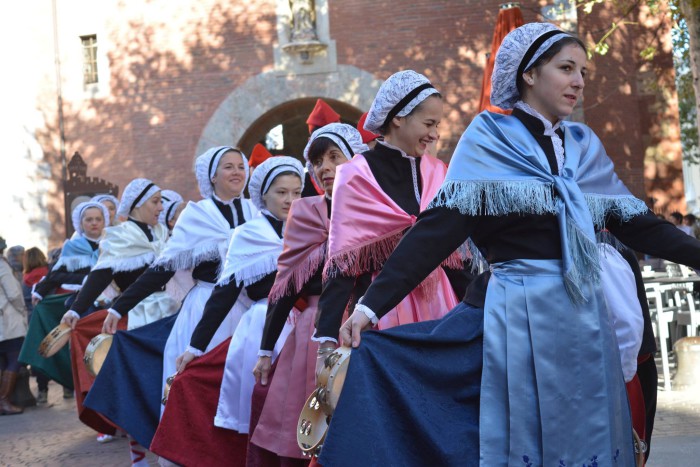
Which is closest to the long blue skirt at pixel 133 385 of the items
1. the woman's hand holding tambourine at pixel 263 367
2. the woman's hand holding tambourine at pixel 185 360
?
the woman's hand holding tambourine at pixel 185 360

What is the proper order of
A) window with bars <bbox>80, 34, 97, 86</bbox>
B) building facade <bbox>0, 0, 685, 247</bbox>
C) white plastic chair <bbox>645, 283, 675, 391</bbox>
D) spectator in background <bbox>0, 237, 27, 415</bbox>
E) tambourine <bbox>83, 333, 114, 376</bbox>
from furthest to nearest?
window with bars <bbox>80, 34, 97, 86</bbox>
building facade <bbox>0, 0, 685, 247</bbox>
spectator in background <bbox>0, 237, 27, 415</bbox>
white plastic chair <bbox>645, 283, 675, 391</bbox>
tambourine <bbox>83, 333, 114, 376</bbox>

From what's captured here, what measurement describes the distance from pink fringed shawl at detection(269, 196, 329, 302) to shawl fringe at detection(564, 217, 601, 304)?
5.50ft

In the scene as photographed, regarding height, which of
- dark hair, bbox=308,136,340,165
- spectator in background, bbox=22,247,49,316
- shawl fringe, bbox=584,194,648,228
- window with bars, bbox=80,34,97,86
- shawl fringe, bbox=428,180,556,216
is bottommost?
spectator in background, bbox=22,247,49,316

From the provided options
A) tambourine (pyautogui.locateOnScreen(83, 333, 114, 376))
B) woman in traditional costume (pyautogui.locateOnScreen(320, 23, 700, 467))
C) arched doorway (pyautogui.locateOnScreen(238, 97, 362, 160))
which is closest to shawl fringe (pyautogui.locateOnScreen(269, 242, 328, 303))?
woman in traditional costume (pyautogui.locateOnScreen(320, 23, 700, 467))

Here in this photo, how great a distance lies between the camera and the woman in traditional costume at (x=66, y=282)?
11523 millimetres

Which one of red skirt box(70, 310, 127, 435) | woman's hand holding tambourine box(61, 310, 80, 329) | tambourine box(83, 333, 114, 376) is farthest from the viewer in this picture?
red skirt box(70, 310, 127, 435)

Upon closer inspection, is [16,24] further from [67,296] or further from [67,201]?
[67,296]

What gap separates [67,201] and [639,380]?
15.8 m

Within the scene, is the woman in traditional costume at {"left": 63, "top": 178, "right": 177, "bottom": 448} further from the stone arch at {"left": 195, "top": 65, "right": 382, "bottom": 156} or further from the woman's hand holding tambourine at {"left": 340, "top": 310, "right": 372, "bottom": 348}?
the stone arch at {"left": 195, "top": 65, "right": 382, "bottom": 156}

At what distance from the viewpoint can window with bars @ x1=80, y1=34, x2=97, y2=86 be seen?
2030 cm

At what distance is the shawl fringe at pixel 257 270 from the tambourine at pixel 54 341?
7.34 feet

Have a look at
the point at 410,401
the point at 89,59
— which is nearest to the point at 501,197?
the point at 410,401

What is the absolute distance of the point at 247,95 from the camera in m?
19.4

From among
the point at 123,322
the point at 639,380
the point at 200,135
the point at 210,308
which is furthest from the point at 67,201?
the point at 639,380
